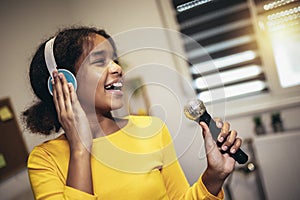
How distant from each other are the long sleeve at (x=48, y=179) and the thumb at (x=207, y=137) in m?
0.25

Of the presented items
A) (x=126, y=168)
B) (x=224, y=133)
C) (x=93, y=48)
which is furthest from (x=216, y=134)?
(x=93, y=48)

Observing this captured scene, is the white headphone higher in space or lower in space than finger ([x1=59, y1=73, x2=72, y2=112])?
higher

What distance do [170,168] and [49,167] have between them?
0.28 m

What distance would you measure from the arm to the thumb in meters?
0.23

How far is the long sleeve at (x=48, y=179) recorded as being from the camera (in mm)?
517

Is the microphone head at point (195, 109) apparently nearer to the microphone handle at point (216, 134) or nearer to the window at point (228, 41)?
the microphone handle at point (216, 134)

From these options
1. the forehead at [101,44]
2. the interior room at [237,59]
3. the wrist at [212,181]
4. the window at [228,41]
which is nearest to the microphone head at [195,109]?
the wrist at [212,181]

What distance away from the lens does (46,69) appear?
634mm

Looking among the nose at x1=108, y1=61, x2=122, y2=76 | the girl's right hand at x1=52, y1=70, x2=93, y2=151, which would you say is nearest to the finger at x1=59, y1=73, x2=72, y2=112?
the girl's right hand at x1=52, y1=70, x2=93, y2=151

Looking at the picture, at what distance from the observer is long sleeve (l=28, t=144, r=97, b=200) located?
517mm

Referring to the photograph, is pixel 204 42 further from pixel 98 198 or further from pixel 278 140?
pixel 98 198

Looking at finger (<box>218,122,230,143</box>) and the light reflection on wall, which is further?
the light reflection on wall

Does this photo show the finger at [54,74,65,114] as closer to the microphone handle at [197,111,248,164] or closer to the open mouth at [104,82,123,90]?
the open mouth at [104,82,123,90]

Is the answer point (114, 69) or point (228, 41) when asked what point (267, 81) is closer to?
point (228, 41)
